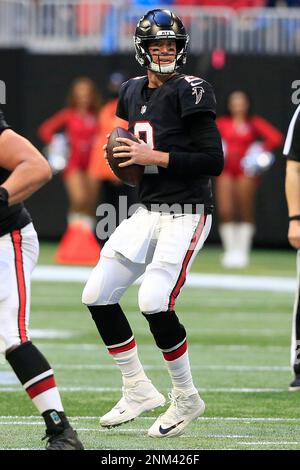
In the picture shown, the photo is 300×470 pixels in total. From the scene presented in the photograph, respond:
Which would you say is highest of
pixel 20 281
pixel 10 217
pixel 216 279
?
pixel 10 217

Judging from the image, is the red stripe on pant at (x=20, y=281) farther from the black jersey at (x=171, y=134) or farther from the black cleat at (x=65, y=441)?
the black jersey at (x=171, y=134)

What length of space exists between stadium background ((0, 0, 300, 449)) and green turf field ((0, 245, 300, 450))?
0.01 meters

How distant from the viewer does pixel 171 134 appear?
21.5ft

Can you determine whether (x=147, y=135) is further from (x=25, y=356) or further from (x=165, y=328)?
(x=25, y=356)

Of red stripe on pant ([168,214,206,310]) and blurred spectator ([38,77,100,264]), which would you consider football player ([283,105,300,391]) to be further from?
blurred spectator ([38,77,100,264])

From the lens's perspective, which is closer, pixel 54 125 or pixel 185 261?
pixel 185 261

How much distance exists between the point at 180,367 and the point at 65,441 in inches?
40.1

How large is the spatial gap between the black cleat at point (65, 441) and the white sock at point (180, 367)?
0.94 metres

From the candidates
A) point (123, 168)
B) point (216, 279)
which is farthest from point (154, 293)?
point (216, 279)

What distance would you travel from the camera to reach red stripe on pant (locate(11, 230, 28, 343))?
5703mm

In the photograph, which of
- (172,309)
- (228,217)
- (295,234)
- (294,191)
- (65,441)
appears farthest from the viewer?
(228,217)

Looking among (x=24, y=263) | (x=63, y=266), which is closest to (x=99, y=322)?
(x=24, y=263)

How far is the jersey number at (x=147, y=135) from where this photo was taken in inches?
258
